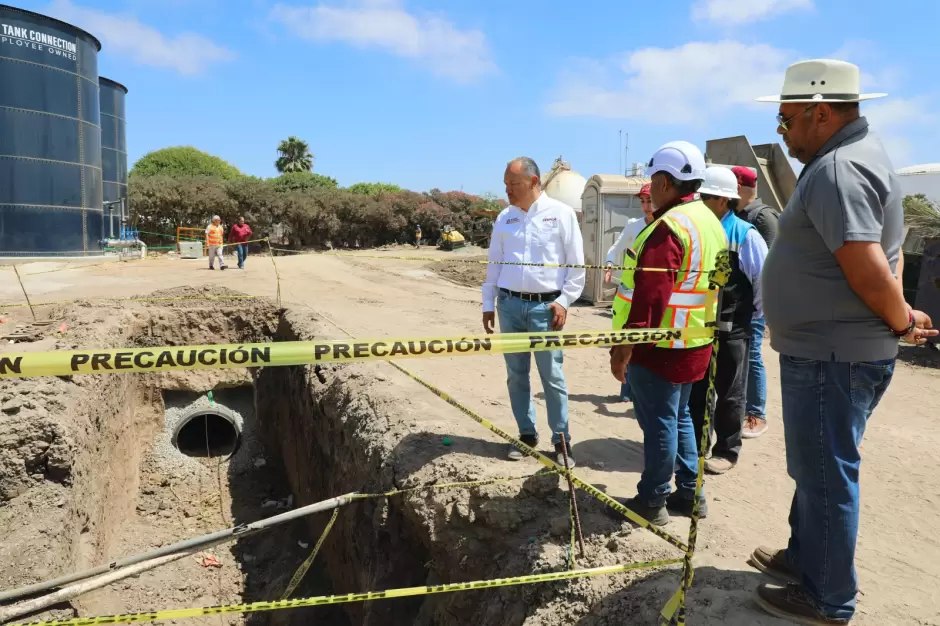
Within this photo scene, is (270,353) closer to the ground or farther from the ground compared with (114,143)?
closer to the ground

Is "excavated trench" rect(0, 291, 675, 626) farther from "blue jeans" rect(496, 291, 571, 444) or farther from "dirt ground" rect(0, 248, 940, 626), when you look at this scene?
"blue jeans" rect(496, 291, 571, 444)

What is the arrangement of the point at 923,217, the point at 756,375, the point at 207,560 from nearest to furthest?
the point at 756,375, the point at 207,560, the point at 923,217

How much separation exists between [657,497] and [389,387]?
3170mm

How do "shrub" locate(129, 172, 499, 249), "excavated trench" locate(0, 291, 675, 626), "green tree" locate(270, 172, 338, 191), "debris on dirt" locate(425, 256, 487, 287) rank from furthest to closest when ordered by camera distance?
1. "green tree" locate(270, 172, 338, 191)
2. "shrub" locate(129, 172, 499, 249)
3. "debris on dirt" locate(425, 256, 487, 287)
4. "excavated trench" locate(0, 291, 675, 626)

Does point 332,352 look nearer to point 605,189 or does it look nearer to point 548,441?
point 548,441

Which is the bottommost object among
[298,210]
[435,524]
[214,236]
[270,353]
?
[435,524]

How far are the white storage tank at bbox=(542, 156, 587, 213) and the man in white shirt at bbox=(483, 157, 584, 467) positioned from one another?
2041 cm

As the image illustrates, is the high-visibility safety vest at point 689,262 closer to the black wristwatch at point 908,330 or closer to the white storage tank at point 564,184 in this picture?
the black wristwatch at point 908,330

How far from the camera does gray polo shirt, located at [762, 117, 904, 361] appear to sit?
2.13m

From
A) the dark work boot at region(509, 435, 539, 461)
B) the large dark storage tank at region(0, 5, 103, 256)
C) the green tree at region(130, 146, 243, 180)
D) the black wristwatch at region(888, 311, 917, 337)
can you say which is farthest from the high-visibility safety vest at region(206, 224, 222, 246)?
the green tree at region(130, 146, 243, 180)

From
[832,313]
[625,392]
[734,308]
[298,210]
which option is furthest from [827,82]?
[298,210]

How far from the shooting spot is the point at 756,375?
4.84m

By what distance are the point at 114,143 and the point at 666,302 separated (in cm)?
3247

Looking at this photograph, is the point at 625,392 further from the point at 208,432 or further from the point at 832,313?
the point at 208,432
